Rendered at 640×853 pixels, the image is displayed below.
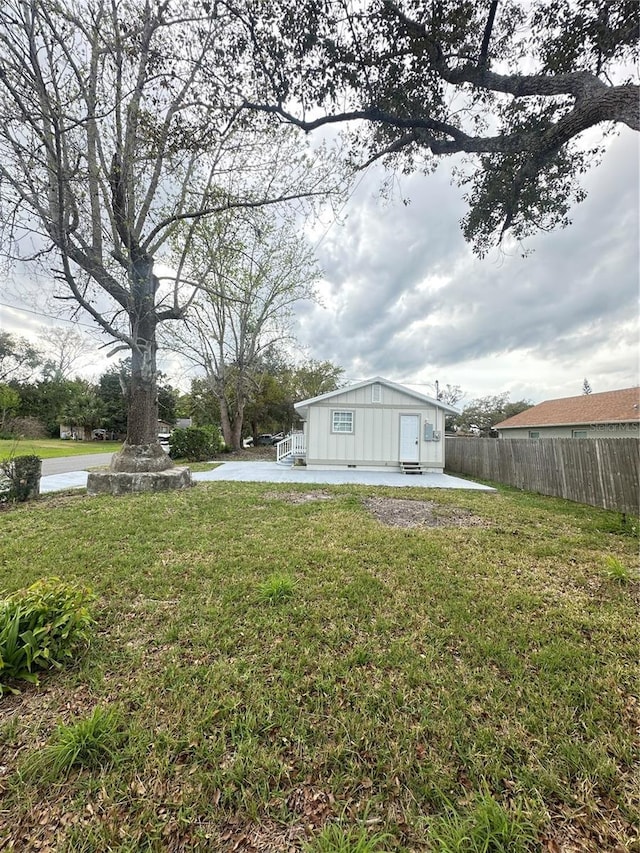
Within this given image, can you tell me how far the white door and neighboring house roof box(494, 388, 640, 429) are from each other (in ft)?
35.6

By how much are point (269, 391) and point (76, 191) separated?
18.9 m

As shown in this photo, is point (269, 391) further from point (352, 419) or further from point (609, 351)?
point (609, 351)

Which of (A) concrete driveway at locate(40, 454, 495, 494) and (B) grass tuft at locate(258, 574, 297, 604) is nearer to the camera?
(B) grass tuft at locate(258, 574, 297, 604)

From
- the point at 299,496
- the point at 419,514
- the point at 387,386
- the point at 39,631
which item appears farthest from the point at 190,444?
the point at 39,631

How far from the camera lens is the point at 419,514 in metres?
5.80

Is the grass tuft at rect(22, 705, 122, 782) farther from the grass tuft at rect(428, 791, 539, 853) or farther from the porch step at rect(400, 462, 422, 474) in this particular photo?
the porch step at rect(400, 462, 422, 474)

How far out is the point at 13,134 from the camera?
4.79 metres

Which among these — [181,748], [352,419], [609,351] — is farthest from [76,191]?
[609,351]

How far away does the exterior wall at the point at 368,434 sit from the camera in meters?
12.5

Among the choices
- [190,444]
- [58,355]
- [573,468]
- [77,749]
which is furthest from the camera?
[58,355]

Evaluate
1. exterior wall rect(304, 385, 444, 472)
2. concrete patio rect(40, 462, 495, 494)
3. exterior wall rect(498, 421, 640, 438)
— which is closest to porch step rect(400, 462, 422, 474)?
exterior wall rect(304, 385, 444, 472)

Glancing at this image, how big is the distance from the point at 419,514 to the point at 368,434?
6871 mm

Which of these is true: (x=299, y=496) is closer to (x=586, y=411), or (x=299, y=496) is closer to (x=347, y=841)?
(x=347, y=841)

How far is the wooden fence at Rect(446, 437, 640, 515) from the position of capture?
621 centimetres
